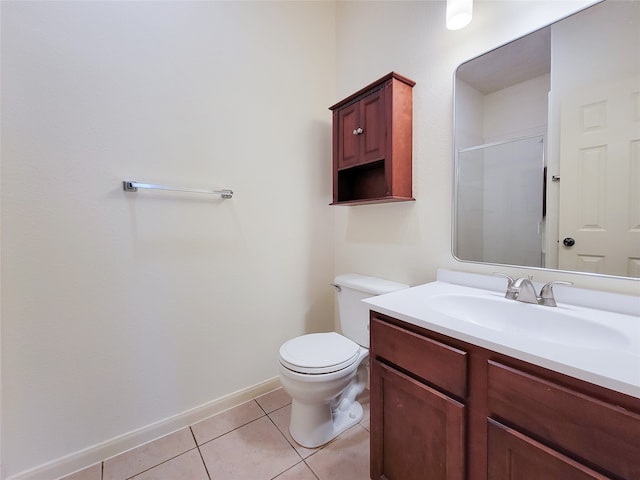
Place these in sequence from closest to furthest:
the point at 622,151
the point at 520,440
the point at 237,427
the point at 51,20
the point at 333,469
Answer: the point at 520,440 < the point at 622,151 < the point at 51,20 < the point at 333,469 < the point at 237,427

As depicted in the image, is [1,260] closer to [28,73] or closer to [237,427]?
[28,73]

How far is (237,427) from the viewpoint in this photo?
1.47 metres

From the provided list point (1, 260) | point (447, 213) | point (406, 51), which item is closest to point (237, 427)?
point (1, 260)

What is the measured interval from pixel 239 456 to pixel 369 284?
40.7 inches

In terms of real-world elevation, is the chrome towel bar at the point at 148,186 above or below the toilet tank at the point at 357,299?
above

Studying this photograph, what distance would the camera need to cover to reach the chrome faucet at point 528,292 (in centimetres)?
97

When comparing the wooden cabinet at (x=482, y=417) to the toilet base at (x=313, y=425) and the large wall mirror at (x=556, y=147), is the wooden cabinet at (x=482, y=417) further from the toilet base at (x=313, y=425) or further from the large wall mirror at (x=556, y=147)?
the large wall mirror at (x=556, y=147)

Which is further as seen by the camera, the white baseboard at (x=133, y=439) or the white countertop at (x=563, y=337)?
the white baseboard at (x=133, y=439)

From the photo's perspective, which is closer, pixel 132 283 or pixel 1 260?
pixel 1 260

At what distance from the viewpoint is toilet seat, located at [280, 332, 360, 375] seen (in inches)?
48.8

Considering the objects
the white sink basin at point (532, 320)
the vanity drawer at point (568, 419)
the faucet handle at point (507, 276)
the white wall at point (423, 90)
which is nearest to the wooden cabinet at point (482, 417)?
the vanity drawer at point (568, 419)

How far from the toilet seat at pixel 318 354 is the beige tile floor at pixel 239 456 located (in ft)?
1.36

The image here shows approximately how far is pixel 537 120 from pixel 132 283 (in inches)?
73.4

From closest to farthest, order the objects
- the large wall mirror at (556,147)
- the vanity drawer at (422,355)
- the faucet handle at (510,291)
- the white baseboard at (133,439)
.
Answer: the vanity drawer at (422,355) → the large wall mirror at (556,147) → the faucet handle at (510,291) → the white baseboard at (133,439)
